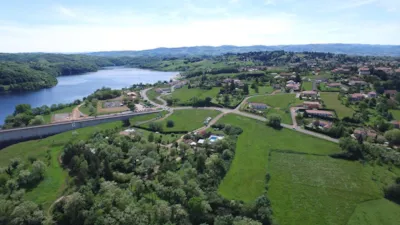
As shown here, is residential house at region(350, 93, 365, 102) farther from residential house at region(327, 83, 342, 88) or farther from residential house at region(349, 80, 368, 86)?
residential house at region(349, 80, 368, 86)

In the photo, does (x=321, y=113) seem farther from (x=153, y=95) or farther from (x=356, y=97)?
(x=153, y=95)

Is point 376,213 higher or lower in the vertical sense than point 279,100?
lower

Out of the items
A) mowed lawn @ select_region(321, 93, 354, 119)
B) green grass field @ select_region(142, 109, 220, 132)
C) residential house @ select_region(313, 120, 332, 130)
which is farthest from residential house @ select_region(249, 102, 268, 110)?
mowed lawn @ select_region(321, 93, 354, 119)

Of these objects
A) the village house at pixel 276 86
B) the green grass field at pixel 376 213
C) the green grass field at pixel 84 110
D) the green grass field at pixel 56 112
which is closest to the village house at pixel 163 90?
the green grass field at pixel 84 110

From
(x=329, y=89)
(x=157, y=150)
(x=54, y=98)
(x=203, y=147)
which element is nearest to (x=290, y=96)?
(x=329, y=89)

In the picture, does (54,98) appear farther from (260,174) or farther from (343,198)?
(343,198)

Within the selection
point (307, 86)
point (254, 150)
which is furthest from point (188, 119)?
point (307, 86)
